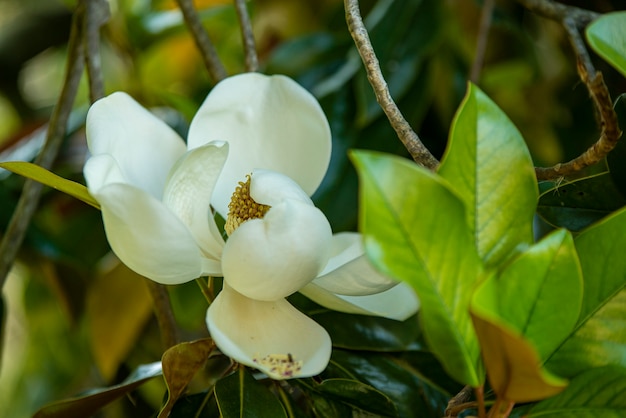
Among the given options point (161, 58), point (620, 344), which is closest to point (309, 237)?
point (620, 344)

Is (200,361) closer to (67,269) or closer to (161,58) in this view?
(67,269)

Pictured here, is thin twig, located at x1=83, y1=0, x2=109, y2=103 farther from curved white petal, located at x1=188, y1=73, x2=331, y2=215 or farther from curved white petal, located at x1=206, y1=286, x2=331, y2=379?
curved white petal, located at x1=206, y1=286, x2=331, y2=379

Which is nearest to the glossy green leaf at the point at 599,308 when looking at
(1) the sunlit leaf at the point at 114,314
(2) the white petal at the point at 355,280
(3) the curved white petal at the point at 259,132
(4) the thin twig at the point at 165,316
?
(2) the white petal at the point at 355,280

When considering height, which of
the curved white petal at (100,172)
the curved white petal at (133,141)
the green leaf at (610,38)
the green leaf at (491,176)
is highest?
the green leaf at (610,38)

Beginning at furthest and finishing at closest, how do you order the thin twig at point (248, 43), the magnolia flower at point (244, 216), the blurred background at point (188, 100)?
the blurred background at point (188, 100) → the thin twig at point (248, 43) → the magnolia flower at point (244, 216)

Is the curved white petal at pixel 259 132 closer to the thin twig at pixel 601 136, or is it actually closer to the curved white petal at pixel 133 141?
the curved white petal at pixel 133 141

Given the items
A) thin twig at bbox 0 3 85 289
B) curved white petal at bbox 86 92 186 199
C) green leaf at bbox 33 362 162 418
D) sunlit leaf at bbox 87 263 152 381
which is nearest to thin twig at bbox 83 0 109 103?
thin twig at bbox 0 3 85 289
